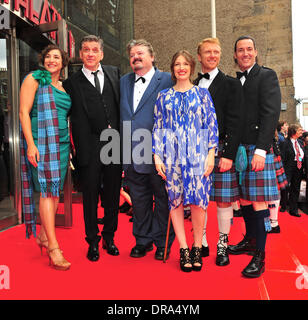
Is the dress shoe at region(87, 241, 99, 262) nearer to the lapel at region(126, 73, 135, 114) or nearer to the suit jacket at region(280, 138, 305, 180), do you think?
the lapel at region(126, 73, 135, 114)

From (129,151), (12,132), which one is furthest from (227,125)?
(12,132)

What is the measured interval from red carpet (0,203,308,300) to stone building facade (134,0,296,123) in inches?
276

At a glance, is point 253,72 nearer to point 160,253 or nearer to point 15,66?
point 160,253

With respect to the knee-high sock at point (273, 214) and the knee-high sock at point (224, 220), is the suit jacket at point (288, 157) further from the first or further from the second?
the knee-high sock at point (224, 220)

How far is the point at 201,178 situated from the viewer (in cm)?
227

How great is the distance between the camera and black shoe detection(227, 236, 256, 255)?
2.77 metres

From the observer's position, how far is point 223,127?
7.96 ft

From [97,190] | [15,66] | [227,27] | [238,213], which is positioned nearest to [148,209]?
[97,190]

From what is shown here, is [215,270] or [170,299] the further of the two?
[215,270]

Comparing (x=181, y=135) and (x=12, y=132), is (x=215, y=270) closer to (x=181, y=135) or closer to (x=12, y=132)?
(x=181, y=135)

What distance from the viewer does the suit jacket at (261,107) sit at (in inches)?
87.0

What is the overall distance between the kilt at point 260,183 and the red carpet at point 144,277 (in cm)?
58

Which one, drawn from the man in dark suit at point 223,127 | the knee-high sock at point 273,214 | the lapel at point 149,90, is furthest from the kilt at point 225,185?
the knee-high sock at point 273,214
